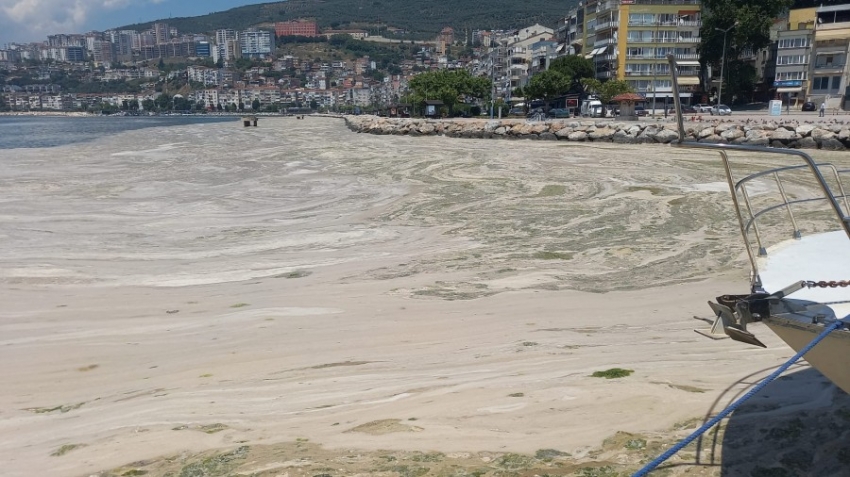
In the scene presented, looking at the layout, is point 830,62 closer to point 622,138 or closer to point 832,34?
point 832,34

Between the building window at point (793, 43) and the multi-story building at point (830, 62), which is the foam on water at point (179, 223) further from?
the building window at point (793, 43)

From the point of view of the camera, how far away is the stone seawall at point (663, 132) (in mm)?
27203

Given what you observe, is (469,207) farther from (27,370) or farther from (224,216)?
(27,370)

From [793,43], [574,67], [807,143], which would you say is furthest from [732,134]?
[574,67]

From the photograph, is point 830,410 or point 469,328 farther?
point 469,328

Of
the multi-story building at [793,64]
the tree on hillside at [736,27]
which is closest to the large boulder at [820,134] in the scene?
the tree on hillside at [736,27]

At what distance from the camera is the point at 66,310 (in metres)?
8.26

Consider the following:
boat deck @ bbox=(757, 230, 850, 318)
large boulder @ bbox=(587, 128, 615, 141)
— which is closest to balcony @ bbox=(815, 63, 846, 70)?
large boulder @ bbox=(587, 128, 615, 141)

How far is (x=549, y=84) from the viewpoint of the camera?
237ft

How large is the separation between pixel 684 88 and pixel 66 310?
→ 74.7 m

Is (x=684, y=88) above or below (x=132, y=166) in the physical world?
above

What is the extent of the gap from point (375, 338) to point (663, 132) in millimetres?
27083

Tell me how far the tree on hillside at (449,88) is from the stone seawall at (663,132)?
31.1 meters

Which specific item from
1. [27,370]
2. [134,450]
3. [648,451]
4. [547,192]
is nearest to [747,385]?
[648,451]
